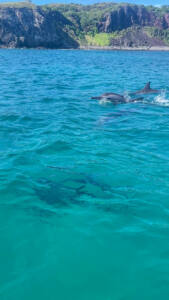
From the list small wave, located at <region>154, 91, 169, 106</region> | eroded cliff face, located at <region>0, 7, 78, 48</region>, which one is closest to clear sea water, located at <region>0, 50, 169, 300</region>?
small wave, located at <region>154, 91, 169, 106</region>

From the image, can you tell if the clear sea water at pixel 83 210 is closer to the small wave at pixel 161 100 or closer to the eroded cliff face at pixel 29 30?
the small wave at pixel 161 100

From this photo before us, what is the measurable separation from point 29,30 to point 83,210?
177 metres

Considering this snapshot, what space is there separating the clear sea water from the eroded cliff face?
15550 centimetres

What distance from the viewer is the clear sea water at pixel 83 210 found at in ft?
16.9

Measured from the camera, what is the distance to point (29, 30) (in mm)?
166375

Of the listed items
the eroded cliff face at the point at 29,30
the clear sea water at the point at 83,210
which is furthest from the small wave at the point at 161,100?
the eroded cliff face at the point at 29,30

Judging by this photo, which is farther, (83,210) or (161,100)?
(161,100)

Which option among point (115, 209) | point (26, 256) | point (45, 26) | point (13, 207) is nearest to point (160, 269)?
point (115, 209)

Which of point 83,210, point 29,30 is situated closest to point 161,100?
point 83,210

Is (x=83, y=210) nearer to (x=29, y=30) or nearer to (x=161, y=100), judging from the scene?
(x=161, y=100)

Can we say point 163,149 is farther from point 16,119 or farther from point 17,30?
point 17,30

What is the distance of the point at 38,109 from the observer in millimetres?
16969

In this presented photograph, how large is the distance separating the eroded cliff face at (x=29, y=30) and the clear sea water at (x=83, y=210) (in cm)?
15550

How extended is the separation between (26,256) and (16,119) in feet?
32.4
